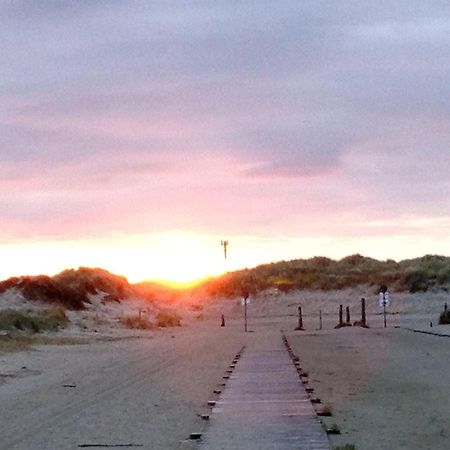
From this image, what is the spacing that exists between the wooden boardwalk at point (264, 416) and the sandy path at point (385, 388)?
38 centimetres

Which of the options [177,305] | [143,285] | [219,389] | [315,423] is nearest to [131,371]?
[219,389]

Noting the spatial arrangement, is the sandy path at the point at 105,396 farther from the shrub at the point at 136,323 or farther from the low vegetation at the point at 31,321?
the shrub at the point at 136,323

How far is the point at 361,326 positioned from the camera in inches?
1750

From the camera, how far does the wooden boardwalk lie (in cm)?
985

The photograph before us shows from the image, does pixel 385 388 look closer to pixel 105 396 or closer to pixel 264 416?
pixel 105 396

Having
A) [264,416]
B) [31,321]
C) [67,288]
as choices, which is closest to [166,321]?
[67,288]

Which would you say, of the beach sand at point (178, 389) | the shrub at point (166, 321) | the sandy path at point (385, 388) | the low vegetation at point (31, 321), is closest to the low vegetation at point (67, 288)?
the shrub at point (166, 321)

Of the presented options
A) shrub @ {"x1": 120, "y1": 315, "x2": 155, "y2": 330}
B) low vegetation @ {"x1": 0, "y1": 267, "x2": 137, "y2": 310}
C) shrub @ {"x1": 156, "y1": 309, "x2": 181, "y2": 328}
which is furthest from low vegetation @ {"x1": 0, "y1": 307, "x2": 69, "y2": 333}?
shrub @ {"x1": 156, "y1": 309, "x2": 181, "y2": 328}

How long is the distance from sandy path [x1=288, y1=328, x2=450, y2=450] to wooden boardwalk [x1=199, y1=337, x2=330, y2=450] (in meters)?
0.38

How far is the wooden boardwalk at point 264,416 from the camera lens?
985 centimetres

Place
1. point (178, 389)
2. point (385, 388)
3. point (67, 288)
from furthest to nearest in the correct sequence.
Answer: point (67, 288) < point (178, 389) < point (385, 388)

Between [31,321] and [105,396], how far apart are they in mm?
22057

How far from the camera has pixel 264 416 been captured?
11.8 m

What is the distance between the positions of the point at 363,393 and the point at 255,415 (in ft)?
13.1
